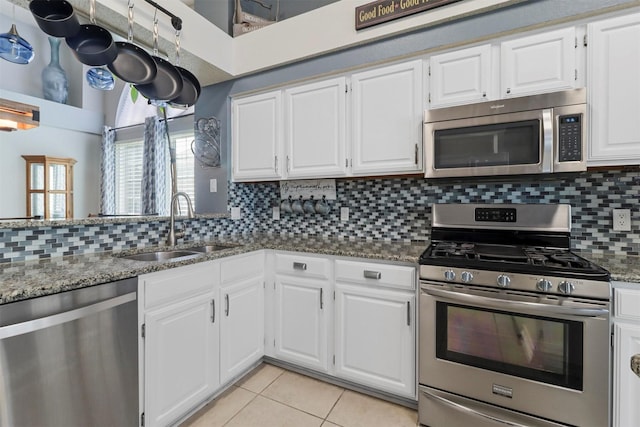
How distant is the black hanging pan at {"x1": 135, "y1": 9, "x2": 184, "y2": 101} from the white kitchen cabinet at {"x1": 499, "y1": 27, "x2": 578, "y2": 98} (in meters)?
1.91

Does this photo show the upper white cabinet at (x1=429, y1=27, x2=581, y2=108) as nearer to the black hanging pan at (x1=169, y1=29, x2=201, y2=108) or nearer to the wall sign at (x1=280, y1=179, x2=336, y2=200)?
the wall sign at (x1=280, y1=179, x2=336, y2=200)

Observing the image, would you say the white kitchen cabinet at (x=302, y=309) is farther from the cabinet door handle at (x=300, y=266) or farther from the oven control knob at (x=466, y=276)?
the oven control knob at (x=466, y=276)

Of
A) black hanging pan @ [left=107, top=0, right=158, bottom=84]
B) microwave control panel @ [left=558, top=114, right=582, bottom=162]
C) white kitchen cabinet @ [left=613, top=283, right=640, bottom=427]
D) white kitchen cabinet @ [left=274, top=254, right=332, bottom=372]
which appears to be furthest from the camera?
white kitchen cabinet @ [left=274, top=254, right=332, bottom=372]

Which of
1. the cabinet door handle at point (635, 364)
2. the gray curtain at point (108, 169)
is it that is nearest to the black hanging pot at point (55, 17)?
the cabinet door handle at point (635, 364)

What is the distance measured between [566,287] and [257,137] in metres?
2.18

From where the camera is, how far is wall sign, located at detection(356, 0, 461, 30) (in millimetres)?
1791

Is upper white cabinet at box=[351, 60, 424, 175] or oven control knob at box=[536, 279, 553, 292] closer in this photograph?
oven control knob at box=[536, 279, 553, 292]

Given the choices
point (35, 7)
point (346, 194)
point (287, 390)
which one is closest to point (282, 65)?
point (346, 194)

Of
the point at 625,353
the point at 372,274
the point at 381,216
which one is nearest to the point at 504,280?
the point at 625,353

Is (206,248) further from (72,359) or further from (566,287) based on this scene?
(566,287)

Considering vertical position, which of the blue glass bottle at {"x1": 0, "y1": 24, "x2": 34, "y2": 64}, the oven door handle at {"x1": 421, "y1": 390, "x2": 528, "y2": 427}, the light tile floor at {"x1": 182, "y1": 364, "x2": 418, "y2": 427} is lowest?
the light tile floor at {"x1": 182, "y1": 364, "x2": 418, "y2": 427}

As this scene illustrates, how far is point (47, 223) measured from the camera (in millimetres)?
1448

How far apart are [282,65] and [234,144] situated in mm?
758

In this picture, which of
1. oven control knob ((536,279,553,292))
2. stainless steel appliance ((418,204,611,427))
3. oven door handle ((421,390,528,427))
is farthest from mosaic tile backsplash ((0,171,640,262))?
oven door handle ((421,390,528,427))
